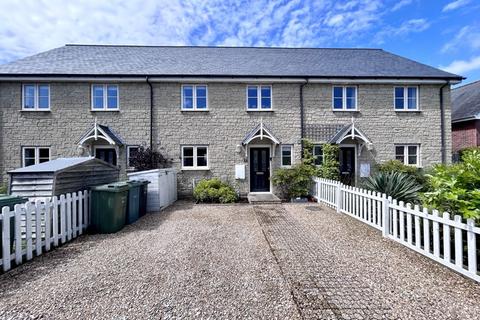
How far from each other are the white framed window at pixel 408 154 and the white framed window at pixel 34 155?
19.0m

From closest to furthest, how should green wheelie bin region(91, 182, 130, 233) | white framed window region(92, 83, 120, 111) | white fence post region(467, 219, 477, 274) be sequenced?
1. white fence post region(467, 219, 477, 274)
2. green wheelie bin region(91, 182, 130, 233)
3. white framed window region(92, 83, 120, 111)

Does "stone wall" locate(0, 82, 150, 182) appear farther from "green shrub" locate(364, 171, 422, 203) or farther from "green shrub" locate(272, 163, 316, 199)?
"green shrub" locate(364, 171, 422, 203)

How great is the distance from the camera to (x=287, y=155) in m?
13.0

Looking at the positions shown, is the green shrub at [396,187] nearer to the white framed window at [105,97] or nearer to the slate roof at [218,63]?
the slate roof at [218,63]

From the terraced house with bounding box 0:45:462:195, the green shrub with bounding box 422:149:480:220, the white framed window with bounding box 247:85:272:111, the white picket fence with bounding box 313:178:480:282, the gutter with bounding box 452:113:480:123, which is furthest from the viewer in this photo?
the gutter with bounding box 452:113:480:123

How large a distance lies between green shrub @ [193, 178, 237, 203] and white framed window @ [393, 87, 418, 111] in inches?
415

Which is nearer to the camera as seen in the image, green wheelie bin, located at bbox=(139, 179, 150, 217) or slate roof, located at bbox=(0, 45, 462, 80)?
green wheelie bin, located at bbox=(139, 179, 150, 217)

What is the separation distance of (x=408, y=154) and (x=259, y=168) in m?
8.45

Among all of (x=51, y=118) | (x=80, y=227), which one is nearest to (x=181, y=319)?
(x=80, y=227)

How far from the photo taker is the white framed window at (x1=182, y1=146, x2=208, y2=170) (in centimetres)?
1279

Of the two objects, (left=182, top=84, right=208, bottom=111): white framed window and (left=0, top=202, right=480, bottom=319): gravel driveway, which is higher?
(left=182, top=84, right=208, bottom=111): white framed window

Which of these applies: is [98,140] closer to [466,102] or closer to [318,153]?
[318,153]

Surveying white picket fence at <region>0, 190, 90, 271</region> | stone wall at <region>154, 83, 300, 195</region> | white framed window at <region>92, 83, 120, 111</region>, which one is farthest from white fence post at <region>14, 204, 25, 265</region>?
white framed window at <region>92, 83, 120, 111</region>

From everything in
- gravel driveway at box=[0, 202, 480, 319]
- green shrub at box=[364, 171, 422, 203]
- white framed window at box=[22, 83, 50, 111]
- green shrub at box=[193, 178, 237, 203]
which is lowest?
gravel driveway at box=[0, 202, 480, 319]
